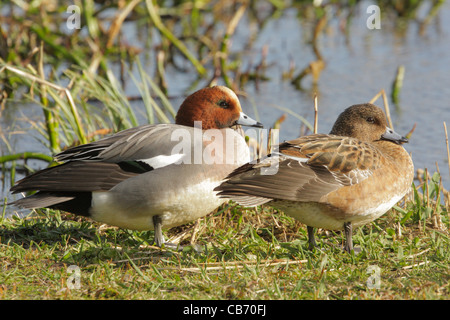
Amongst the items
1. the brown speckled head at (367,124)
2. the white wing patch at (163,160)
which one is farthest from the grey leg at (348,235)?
the white wing patch at (163,160)

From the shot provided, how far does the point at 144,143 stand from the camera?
388 centimetres

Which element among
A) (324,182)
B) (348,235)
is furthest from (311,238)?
(324,182)

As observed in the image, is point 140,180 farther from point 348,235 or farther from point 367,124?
point 367,124

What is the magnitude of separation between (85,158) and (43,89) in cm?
154

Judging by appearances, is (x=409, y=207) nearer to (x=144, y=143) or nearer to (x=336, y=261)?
(x=336, y=261)

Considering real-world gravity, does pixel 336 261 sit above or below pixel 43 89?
below

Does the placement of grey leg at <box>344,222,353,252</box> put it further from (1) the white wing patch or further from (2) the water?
(2) the water

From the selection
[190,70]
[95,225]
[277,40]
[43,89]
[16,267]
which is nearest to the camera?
[16,267]

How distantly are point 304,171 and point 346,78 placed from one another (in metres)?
5.09

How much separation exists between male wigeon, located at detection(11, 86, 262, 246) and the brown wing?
28 centimetres

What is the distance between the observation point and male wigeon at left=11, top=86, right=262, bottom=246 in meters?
3.73

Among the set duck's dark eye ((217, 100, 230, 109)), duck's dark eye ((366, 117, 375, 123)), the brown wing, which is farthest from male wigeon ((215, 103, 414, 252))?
duck's dark eye ((217, 100, 230, 109))

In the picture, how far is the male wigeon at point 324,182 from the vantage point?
3.38 metres
